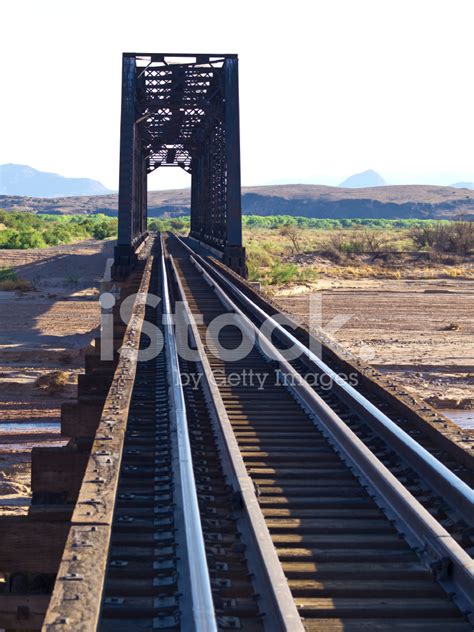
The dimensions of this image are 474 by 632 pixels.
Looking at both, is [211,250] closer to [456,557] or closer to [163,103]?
[163,103]

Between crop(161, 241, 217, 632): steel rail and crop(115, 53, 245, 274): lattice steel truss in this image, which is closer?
crop(161, 241, 217, 632): steel rail

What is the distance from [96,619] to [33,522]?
166 centimetres

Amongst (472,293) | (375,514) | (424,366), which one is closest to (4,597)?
(375,514)

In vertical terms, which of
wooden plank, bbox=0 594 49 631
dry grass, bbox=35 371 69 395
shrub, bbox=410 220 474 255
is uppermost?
shrub, bbox=410 220 474 255

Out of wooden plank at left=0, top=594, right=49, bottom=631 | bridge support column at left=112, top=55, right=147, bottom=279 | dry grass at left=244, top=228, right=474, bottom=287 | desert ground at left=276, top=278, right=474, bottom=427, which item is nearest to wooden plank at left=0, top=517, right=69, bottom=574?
wooden plank at left=0, top=594, right=49, bottom=631

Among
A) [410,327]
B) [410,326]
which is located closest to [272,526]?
[410,327]

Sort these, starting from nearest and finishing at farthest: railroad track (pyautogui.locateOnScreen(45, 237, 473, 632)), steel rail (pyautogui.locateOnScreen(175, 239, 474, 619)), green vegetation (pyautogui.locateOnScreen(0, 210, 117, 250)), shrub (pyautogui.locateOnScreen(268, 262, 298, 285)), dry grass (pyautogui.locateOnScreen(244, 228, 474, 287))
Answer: railroad track (pyautogui.locateOnScreen(45, 237, 473, 632)) < steel rail (pyautogui.locateOnScreen(175, 239, 474, 619)) < shrub (pyautogui.locateOnScreen(268, 262, 298, 285)) < dry grass (pyautogui.locateOnScreen(244, 228, 474, 287)) < green vegetation (pyautogui.locateOnScreen(0, 210, 117, 250))

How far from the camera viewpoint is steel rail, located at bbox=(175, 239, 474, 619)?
4.22 metres

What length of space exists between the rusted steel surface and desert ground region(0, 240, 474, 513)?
3.01 meters

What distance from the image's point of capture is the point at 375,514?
5.36 m

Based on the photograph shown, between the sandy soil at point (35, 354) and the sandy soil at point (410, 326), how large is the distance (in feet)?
17.7

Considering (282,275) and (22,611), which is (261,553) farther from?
(282,275)

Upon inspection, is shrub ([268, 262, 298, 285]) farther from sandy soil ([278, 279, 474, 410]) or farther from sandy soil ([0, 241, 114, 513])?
sandy soil ([0, 241, 114, 513])

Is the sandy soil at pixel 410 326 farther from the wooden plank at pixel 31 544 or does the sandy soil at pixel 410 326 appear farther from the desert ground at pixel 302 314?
the wooden plank at pixel 31 544
